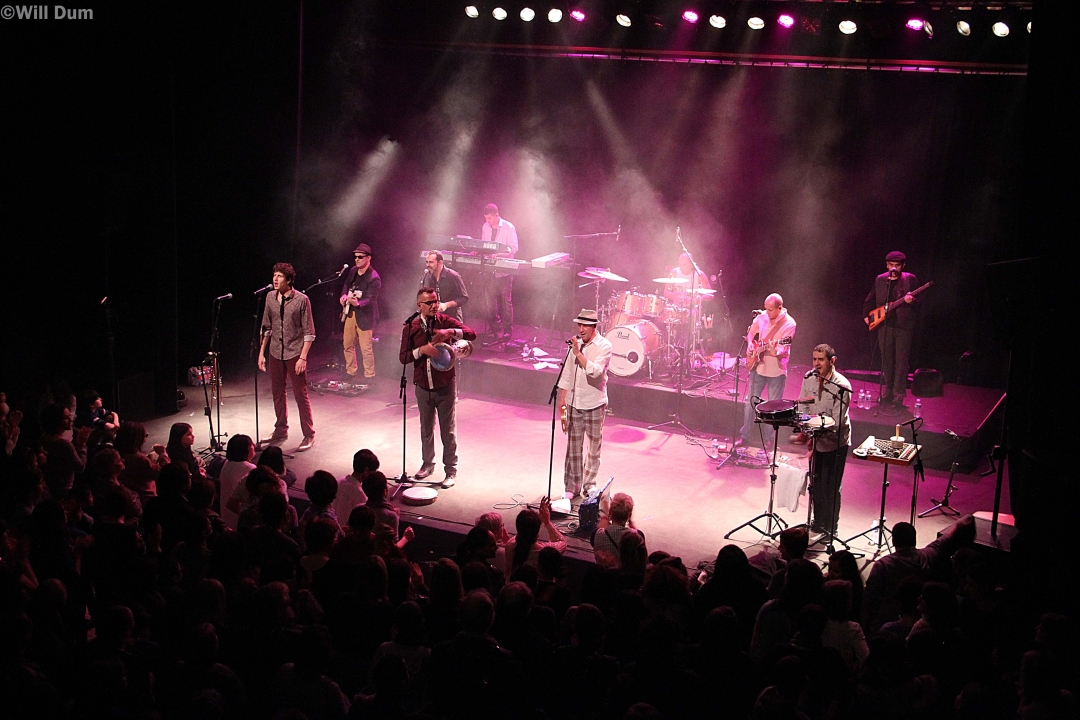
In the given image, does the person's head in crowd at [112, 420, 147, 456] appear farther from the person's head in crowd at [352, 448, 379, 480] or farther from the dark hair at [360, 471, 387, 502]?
the dark hair at [360, 471, 387, 502]

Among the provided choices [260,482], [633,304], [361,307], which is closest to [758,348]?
[633,304]

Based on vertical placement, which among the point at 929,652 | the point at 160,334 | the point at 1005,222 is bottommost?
the point at 929,652

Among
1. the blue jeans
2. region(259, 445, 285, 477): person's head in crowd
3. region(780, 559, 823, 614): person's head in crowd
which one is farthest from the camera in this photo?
the blue jeans

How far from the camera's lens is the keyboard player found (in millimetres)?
15125

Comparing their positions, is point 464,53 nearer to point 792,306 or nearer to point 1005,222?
point 792,306

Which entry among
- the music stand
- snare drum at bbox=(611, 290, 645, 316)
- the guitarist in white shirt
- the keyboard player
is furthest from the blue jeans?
the keyboard player

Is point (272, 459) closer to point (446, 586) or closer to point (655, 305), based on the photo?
point (446, 586)

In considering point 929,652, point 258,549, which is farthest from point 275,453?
point 929,652

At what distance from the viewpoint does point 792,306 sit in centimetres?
1506

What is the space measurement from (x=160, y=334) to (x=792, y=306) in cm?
930

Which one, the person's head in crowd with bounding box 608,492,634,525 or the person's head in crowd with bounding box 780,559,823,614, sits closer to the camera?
the person's head in crowd with bounding box 780,559,823,614

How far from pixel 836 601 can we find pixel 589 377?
424 cm

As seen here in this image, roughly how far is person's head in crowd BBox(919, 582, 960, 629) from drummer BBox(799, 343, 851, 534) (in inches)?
132

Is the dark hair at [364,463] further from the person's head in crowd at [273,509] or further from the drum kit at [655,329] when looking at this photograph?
the drum kit at [655,329]
